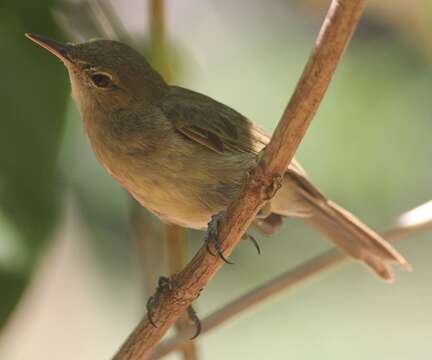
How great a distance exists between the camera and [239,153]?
10.5ft

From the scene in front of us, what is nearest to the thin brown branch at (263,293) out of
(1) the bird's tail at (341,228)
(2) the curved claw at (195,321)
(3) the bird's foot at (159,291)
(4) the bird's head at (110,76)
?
(2) the curved claw at (195,321)

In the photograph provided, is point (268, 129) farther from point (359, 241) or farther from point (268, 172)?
point (268, 172)

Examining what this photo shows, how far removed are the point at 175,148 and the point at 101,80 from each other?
40 centimetres

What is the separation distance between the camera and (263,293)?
2697 millimetres

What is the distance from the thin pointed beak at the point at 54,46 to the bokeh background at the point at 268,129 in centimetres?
8

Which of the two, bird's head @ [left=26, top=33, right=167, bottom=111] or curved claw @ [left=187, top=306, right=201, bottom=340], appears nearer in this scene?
curved claw @ [left=187, top=306, right=201, bottom=340]

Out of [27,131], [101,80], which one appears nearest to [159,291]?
[27,131]

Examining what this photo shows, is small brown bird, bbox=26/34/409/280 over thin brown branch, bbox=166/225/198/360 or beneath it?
over

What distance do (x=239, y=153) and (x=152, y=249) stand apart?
0.44m

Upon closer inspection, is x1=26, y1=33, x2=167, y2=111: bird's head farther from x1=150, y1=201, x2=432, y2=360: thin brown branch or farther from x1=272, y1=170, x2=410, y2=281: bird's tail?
x1=150, y1=201, x2=432, y2=360: thin brown branch

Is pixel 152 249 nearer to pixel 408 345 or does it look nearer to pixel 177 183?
pixel 177 183

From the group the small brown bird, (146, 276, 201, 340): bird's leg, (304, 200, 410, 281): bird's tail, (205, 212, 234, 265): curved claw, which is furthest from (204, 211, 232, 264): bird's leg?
(304, 200, 410, 281): bird's tail

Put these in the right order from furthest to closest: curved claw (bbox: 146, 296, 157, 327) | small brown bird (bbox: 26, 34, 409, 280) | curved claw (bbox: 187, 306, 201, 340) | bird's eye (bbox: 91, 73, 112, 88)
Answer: bird's eye (bbox: 91, 73, 112, 88) < small brown bird (bbox: 26, 34, 409, 280) < curved claw (bbox: 187, 306, 201, 340) < curved claw (bbox: 146, 296, 157, 327)

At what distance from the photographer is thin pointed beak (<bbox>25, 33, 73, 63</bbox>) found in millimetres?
2716
